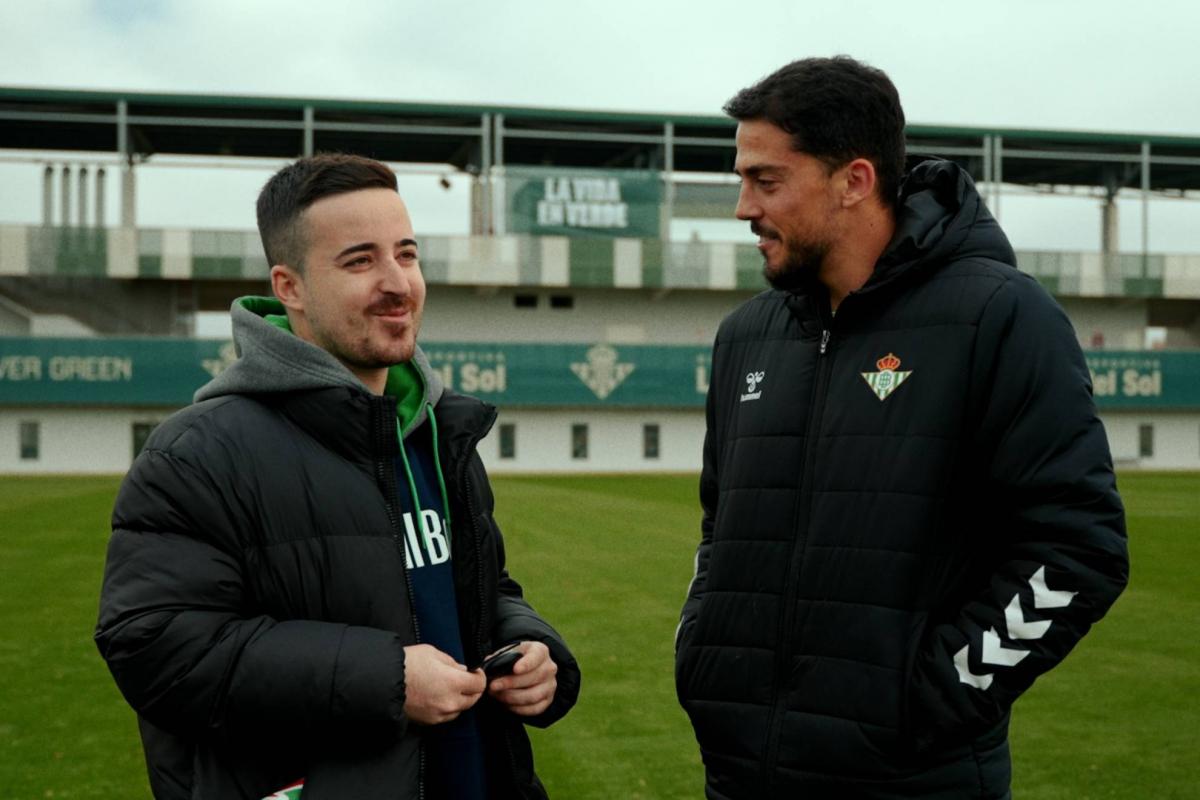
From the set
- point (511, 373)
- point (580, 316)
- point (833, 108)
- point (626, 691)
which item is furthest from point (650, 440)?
point (833, 108)

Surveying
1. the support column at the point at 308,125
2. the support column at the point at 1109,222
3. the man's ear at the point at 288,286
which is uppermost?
the support column at the point at 308,125

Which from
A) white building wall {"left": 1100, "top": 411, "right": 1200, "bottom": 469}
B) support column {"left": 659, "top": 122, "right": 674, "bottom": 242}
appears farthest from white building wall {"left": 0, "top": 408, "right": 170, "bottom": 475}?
white building wall {"left": 1100, "top": 411, "right": 1200, "bottom": 469}

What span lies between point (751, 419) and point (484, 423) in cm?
66

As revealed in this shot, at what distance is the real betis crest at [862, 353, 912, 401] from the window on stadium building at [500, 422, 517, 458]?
1641 inches

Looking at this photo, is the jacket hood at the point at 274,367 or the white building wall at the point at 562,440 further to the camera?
the white building wall at the point at 562,440

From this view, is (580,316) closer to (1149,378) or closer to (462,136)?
(462,136)

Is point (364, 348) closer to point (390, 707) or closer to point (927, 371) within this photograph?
point (390, 707)

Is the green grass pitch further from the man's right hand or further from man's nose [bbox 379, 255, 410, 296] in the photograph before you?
man's nose [bbox 379, 255, 410, 296]

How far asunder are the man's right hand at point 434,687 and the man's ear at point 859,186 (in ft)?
4.65

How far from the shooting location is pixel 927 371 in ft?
8.93

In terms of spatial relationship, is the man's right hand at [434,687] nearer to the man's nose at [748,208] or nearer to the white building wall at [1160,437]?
the man's nose at [748,208]

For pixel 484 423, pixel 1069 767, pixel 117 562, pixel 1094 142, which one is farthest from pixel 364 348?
pixel 1094 142

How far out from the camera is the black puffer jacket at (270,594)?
221cm

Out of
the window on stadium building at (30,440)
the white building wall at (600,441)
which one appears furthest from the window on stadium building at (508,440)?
the window on stadium building at (30,440)
